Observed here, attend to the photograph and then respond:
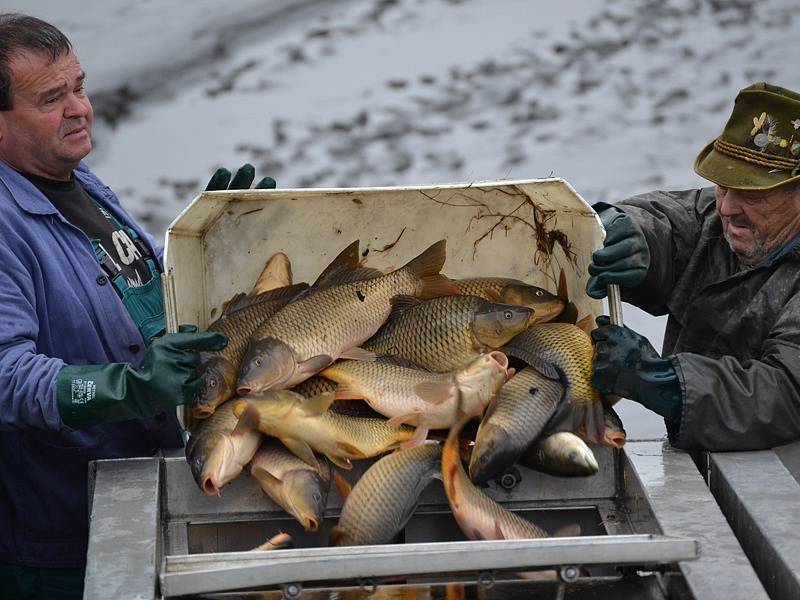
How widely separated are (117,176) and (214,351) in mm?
4271

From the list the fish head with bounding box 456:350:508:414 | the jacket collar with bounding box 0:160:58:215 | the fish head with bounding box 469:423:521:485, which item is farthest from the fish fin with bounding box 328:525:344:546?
the jacket collar with bounding box 0:160:58:215

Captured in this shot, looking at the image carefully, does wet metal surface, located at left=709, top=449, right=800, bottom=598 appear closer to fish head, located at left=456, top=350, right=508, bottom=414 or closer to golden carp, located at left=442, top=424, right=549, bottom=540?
golden carp, located at left=442, top=424, right=549, bottom=540

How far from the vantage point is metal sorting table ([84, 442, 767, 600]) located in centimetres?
210

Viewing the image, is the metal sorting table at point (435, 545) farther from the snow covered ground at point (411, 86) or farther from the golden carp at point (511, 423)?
the snow covered ground at point (411, 86)

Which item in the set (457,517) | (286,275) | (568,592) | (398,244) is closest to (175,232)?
(286,275)

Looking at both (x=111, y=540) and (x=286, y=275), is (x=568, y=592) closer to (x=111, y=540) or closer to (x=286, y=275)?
(x=111, y=540)

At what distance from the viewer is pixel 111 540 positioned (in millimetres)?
2463

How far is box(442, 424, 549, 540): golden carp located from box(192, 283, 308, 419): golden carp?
590 millimetres

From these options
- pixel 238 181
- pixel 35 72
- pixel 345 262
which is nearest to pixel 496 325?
pixel 345 262

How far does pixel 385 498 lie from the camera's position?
2541mm

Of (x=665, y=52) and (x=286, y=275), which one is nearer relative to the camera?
(x=286, y=275)

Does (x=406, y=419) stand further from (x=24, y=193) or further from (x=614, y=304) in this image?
(x=24, y=193)

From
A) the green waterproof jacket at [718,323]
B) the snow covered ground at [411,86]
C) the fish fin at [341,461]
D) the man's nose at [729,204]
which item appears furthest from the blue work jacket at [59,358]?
the snow covered ground at [411,86]

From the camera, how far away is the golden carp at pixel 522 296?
10.3 feet
